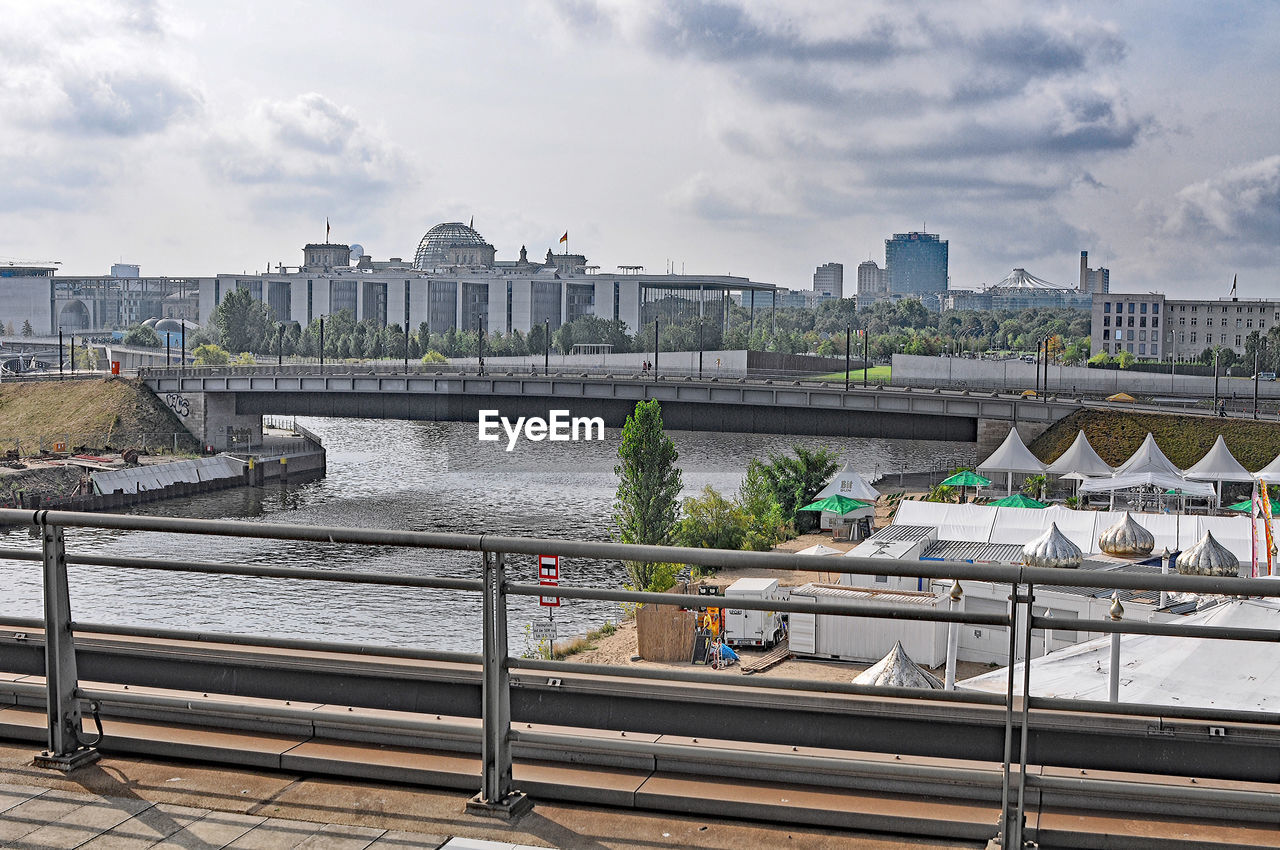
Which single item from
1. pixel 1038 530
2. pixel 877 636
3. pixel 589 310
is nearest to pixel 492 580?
pixel 877 636

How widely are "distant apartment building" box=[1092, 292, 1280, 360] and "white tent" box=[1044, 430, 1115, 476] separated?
376ft

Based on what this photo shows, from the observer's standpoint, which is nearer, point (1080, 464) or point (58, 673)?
point (58, 673)

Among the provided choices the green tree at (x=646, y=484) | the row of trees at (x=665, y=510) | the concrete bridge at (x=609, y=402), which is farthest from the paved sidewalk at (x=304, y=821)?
the concrete bridge at (x=609, y=402)

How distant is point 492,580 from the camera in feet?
15.3

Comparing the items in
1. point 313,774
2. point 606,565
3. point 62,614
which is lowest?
point 606,565

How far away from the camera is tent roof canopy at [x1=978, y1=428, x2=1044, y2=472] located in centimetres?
5222

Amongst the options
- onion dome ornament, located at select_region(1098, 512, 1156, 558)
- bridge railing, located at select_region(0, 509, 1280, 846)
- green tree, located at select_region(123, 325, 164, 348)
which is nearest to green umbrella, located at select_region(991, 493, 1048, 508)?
onion dome ornament, located at select_region(1098, 512, 1156, 558)

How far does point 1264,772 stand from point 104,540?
47.9 meters

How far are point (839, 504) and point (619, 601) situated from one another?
46343mm

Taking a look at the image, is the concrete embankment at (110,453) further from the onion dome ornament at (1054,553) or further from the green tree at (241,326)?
the green tree at (241,326)

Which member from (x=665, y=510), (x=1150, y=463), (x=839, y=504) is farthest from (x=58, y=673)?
(x=1150, y=463)

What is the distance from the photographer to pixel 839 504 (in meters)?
50.4

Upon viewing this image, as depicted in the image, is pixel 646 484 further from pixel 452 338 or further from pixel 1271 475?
pixel 452 338

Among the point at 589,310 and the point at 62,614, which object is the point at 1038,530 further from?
the point at 589,310
